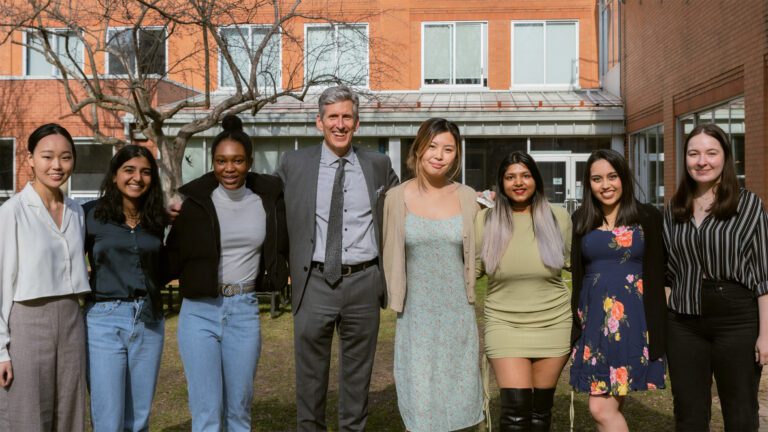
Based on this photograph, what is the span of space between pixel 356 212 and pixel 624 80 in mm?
15213

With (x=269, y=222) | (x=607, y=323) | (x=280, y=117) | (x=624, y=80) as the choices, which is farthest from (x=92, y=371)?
(x=624, y=80)

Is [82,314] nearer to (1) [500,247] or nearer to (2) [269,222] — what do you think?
(2) [269,222]

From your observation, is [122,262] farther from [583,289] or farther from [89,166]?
[89,166]

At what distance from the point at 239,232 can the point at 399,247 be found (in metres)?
0.90

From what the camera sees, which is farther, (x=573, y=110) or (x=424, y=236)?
(x=573, y=110)

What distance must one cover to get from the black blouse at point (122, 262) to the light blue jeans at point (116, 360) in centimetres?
6

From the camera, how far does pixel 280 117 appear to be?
17.4 m

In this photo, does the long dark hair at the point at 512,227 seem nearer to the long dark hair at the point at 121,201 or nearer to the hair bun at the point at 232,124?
the hair bun at the point at 232,124

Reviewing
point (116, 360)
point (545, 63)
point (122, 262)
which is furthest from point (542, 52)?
point (116, 360)

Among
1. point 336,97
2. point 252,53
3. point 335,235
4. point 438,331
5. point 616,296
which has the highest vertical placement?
point 252,53

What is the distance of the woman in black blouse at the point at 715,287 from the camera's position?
3.59 metres

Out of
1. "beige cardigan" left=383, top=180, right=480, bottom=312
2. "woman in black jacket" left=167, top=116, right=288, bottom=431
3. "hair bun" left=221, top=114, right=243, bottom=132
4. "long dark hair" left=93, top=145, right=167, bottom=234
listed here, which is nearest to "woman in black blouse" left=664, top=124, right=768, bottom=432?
"beige cardigan" left=383, top=180, right=480, bottom=312

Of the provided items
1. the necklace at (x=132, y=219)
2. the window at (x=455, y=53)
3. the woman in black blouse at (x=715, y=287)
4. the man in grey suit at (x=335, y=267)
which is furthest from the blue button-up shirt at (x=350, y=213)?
the window at (x=455, y=53)

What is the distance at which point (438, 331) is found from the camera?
4039 mm
